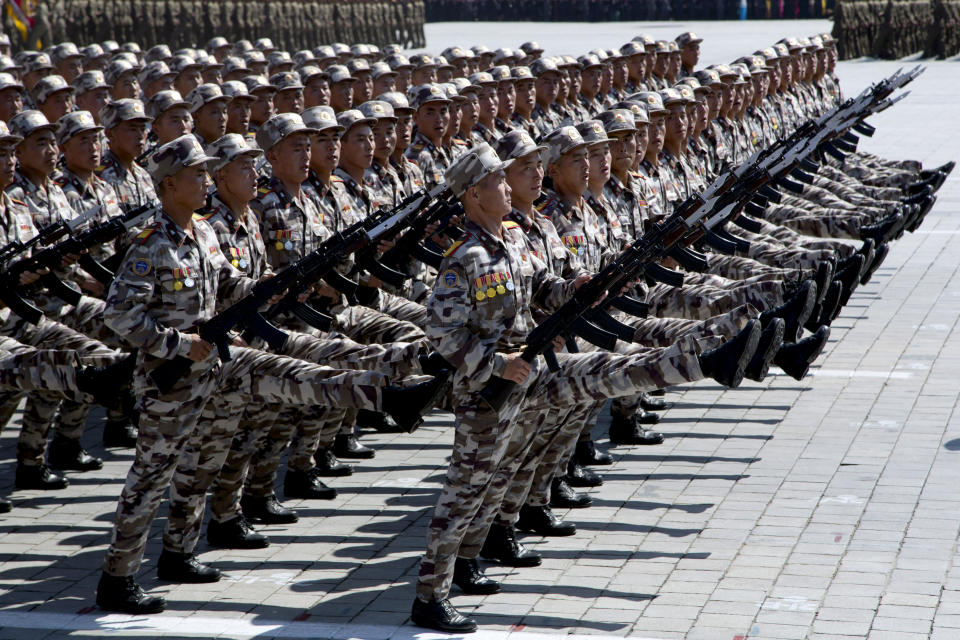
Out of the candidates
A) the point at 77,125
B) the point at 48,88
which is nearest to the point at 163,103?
the point at 48,88

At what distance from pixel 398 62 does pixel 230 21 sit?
2086 centimetres

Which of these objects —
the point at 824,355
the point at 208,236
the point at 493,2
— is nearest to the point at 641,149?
the point at 824,355

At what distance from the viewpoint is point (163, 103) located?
446 inches

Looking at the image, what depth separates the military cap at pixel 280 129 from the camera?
776 centimetres

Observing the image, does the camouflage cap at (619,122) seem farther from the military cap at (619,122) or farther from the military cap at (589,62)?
the military cap at (589,62)

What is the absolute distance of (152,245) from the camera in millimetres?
6031

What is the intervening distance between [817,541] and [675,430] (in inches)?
98.4

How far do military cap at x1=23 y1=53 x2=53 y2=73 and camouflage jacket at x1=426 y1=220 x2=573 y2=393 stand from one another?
10978mm

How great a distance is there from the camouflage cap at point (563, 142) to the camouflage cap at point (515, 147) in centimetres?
121

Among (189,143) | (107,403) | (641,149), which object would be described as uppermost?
(189,143)

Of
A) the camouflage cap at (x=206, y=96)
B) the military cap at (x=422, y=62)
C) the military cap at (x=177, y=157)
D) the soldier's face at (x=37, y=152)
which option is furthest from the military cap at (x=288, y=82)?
the military cap at (x=177, y=157)

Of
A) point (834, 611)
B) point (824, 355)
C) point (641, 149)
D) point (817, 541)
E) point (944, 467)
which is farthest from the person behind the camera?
point (824, 355)

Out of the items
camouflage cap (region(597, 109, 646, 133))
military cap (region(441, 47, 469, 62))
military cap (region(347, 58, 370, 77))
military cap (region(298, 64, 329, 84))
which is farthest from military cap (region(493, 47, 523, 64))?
camouflage cap (region(597, 109, 646, 133))

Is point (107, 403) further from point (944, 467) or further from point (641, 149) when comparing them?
point (944, 467)
